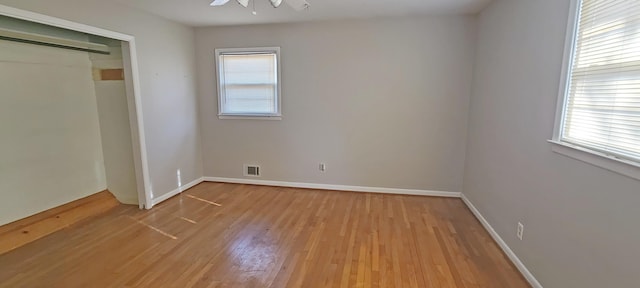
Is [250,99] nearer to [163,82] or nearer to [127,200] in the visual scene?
[163,82]

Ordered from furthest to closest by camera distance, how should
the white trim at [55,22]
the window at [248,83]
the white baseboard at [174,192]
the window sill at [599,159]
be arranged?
the window at [248,83] → the white baseboard at [174,192] → the white trim at [55,22] → the window sill at [599,159]

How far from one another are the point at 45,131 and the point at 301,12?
128 inches

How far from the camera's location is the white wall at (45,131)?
2883mm

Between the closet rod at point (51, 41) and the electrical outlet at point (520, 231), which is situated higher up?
the closet rod at point (51, 41)

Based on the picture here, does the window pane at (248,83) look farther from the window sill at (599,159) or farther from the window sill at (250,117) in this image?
the window sill at (599,159)

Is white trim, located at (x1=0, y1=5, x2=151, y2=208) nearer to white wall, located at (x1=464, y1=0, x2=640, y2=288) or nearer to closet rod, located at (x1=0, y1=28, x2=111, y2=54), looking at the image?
closet rod, located at (x1=0, y1=28, x2=111, y2=54)

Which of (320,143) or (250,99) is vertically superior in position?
(250,99)

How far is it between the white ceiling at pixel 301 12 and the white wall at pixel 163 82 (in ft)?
0.68

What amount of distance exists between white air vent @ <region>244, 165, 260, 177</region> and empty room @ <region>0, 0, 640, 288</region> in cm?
4

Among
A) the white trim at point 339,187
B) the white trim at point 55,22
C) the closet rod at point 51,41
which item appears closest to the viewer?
the white trim at point 55,22

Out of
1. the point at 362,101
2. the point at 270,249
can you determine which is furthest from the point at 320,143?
the point at 270,249

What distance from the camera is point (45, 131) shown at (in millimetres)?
3189

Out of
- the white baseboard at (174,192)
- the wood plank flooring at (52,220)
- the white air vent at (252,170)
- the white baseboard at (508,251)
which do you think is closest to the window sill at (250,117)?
the white air vent at (252,170)

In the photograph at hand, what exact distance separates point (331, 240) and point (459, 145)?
2.30 m
